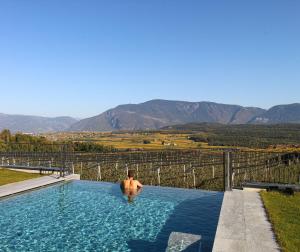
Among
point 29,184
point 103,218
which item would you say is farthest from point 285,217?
point 29,184

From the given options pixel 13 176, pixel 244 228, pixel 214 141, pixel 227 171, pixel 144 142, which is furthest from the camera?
pixel 214 141

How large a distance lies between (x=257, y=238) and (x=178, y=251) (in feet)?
5.94

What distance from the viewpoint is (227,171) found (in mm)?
13648

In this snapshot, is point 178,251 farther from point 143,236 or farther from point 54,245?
point 54,245

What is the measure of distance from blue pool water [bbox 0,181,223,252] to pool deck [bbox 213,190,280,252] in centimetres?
70

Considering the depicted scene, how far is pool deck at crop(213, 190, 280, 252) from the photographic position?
693cm

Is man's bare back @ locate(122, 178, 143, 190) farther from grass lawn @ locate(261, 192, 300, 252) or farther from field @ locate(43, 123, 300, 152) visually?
field @ locate(43, 123, 300, 152)

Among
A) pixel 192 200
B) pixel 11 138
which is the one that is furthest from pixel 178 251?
pixel 11 138

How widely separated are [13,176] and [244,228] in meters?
13.5

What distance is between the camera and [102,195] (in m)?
14.7

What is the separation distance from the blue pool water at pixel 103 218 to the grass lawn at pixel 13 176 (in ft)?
7.05

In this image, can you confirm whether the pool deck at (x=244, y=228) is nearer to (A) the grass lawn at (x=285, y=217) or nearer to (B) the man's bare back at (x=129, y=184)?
(A) the grass lawn at (x=285, y=217)

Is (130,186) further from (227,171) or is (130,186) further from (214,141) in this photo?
(214,141)

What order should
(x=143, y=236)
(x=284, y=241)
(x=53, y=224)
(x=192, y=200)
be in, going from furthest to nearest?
(x=192, y=200) < (x=53, y=224) < (x=143, y=236) < (x=284, y=241)
